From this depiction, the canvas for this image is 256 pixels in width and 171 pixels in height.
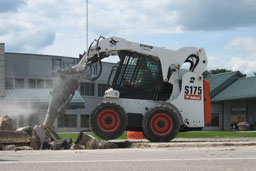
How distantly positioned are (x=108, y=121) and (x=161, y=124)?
1621 millimetres

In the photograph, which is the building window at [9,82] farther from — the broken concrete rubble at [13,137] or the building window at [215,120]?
the broken concrete rubble at [13,137]

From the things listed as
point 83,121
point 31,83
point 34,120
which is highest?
point 31,83

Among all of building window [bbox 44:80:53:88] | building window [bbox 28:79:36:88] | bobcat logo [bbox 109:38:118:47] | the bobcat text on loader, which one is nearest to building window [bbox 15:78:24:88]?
building window [bbox 28:79:36:88]

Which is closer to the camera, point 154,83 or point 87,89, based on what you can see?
point 154,83

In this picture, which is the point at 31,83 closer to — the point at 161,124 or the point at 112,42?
the point at 112,42

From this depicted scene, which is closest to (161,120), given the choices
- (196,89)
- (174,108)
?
(174,108)

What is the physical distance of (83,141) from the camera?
12953 mm

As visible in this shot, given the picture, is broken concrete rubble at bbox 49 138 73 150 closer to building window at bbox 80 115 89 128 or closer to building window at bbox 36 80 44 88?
building window at bbox 36 80 44 88

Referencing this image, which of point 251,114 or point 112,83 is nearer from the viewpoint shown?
point 112,83

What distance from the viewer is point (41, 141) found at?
44.1 ft

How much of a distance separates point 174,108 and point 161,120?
68 centimetres

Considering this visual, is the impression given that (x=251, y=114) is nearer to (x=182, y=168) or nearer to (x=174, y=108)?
(x=174, y=108)

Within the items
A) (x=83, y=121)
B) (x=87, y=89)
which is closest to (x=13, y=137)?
(x=83, y=121)

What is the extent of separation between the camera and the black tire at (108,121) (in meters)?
13.5
